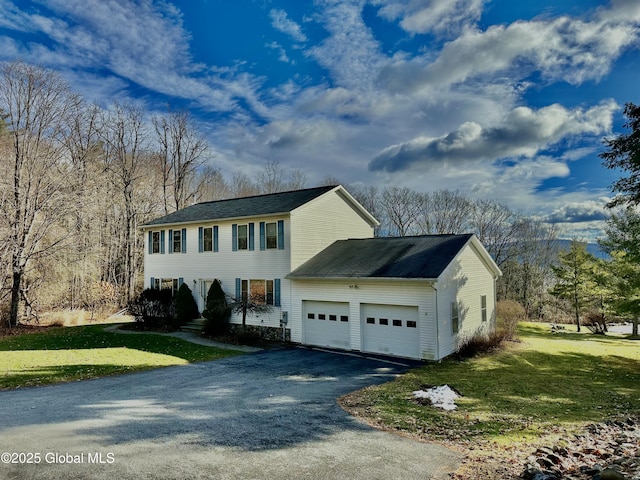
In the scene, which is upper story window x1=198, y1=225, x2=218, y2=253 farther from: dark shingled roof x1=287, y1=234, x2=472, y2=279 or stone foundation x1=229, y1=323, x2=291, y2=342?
dark shingled roof x1=287, y1=234, x2=472, y2=279

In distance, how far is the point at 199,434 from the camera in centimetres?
701

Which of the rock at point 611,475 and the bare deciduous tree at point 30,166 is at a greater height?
the bare deciduous tree at point 30,166

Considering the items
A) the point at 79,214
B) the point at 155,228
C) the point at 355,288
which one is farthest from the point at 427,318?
the point at 79,214

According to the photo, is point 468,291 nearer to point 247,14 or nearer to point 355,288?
point 355,288

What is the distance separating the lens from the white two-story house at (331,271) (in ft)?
48.5

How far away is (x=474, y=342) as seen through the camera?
15914 millimetres

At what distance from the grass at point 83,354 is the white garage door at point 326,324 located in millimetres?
3582

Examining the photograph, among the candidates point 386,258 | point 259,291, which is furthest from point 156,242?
point 386,258

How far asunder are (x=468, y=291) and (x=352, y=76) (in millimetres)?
11693

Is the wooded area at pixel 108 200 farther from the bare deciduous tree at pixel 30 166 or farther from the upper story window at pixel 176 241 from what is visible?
the upper story window at pixel 176 241

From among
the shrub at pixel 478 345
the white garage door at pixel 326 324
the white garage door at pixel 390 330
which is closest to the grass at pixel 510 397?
the shrub at pixel 478 345

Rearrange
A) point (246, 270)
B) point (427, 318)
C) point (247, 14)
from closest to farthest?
point (427, 318)
point (247, 14)
point (246, 270)

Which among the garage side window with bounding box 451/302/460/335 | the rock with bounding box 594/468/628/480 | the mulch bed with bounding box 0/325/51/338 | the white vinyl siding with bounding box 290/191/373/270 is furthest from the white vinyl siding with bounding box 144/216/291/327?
the rock with bounding box 594/468/628/480

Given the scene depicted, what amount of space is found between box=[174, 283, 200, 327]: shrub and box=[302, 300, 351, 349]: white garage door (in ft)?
22.4
